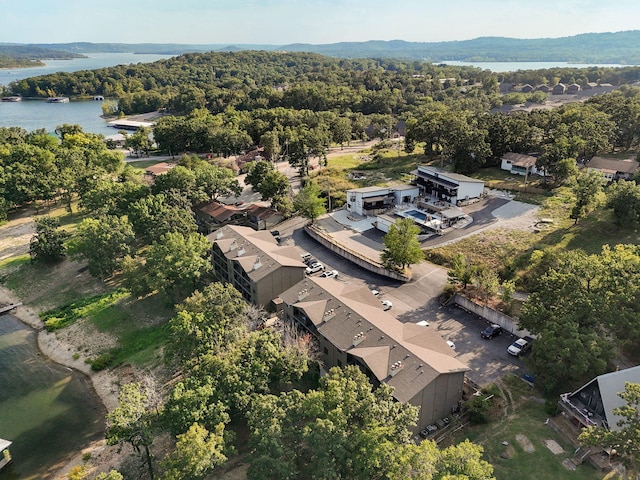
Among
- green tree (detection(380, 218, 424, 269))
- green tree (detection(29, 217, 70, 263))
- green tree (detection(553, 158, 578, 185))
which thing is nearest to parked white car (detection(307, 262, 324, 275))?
green tree (detection(380, 218, 424, 269))

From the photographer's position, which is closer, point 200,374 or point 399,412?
point 399,412

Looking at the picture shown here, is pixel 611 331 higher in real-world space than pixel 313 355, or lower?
higher

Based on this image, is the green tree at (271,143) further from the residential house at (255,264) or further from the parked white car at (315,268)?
the parked white car at (315,268)

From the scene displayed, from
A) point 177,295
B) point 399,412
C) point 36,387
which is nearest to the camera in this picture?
point 399,412

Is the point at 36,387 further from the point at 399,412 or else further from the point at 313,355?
the point at 399,412

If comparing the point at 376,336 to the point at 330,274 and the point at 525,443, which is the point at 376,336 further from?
the point at 330,274

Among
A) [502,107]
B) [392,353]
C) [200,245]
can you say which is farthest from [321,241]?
[502,107]
